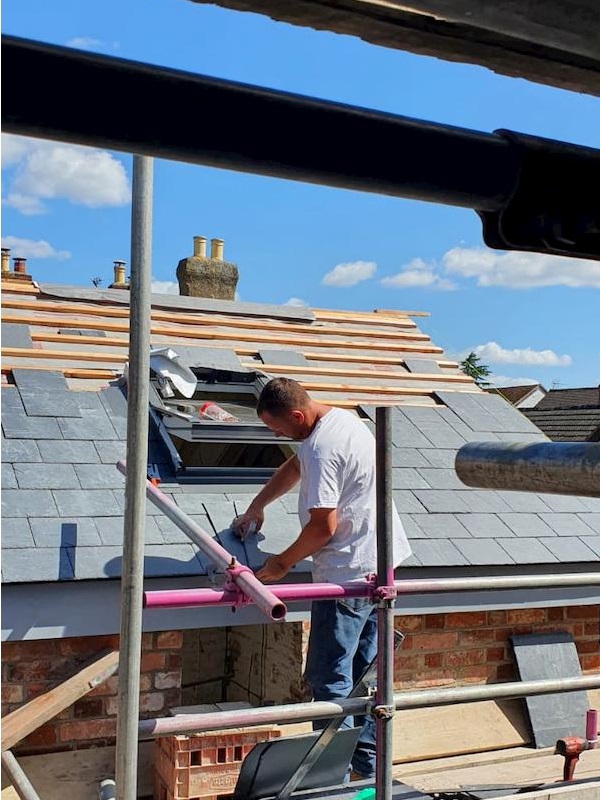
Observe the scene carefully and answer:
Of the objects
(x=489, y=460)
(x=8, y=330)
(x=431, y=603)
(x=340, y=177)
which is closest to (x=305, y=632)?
(x=431, y=603)

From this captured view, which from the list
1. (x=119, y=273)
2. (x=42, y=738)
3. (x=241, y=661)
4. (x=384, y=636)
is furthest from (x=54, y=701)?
(x=119, y=273)

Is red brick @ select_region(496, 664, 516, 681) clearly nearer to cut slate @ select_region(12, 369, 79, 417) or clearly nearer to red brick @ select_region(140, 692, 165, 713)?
red brick @ select_region(140, 692, 165, 713)

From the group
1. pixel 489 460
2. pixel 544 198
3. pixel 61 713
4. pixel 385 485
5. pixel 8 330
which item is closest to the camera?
pixel 544 198

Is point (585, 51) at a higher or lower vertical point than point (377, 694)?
higher

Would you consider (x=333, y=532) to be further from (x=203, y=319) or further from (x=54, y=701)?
(x=203, y=319)

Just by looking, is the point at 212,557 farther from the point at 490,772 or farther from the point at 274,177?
the point at 274,177

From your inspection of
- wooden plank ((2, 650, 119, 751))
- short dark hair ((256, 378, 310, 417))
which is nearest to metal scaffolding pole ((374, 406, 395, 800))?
short dark hair ((256, 378, 310, 417))

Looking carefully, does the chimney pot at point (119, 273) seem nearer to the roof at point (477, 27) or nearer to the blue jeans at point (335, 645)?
the blue jeans at point (335, 645)

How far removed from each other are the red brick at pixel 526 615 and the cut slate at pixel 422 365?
2152 millimetres

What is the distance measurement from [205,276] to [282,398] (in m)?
6.50

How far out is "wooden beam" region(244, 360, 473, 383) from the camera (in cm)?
607

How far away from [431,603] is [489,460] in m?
3.43

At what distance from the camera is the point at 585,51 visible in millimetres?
1071

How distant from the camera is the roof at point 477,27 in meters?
1.00
